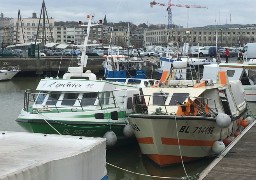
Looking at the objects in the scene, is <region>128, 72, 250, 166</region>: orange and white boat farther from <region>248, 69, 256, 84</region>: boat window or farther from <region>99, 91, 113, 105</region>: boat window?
<region>248, 69, 256, 84</region>: boat window

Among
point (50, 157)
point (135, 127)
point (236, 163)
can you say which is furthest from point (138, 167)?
point (50, 157)

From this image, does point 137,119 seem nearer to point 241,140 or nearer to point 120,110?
point 120,110

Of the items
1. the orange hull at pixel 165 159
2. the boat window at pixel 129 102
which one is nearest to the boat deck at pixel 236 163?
the orange hull at pixel 165 159

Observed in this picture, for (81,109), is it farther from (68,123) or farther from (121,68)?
(121,68)

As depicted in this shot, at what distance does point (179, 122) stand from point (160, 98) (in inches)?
73.8

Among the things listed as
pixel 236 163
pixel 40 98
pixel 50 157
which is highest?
pixel 50 157

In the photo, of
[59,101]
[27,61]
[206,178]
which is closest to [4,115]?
[59,101]

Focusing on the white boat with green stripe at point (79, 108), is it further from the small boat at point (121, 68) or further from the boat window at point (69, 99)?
the small boat at point (121, 68)

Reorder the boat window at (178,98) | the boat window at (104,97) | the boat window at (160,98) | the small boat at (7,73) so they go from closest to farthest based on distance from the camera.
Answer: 1. the boat window at (178,98)
2. the boat window at (160,98)
3. the boat window at (104,97)
4. the small boat at (7,73)

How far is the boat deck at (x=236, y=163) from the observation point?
43.3 ft

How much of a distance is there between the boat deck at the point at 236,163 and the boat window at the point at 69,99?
612 cm

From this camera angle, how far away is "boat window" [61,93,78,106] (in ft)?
60.6

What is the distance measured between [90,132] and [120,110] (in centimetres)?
174

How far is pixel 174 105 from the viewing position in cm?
1694
